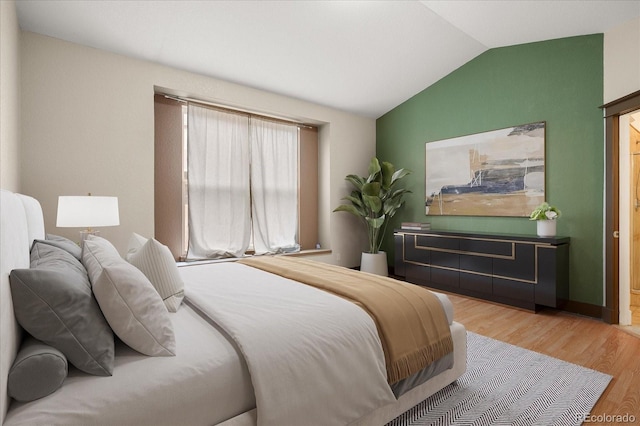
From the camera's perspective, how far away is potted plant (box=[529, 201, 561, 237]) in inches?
131

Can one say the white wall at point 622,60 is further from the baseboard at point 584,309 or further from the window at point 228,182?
the window at point 228,182

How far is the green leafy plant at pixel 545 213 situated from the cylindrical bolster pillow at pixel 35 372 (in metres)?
3.89

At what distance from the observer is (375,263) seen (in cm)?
474

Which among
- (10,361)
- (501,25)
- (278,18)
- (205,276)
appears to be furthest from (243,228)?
(501,25)

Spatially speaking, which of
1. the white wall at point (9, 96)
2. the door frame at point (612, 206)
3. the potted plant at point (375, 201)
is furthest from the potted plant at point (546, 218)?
the white wall at point (9, 96)

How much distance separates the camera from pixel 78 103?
2967 mm

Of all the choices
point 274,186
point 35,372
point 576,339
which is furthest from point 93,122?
point 576,339

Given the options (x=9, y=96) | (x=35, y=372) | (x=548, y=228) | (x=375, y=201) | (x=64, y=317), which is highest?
(x=9, y=96)

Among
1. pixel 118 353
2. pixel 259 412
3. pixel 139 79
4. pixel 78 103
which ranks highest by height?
pixel 139 79

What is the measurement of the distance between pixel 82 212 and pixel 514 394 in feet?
10.4

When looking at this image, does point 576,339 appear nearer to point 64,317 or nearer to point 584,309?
point 584,309

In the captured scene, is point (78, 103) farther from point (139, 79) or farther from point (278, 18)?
point (278, 18)

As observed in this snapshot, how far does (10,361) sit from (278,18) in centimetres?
315

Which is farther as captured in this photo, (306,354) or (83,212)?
(83,212)
